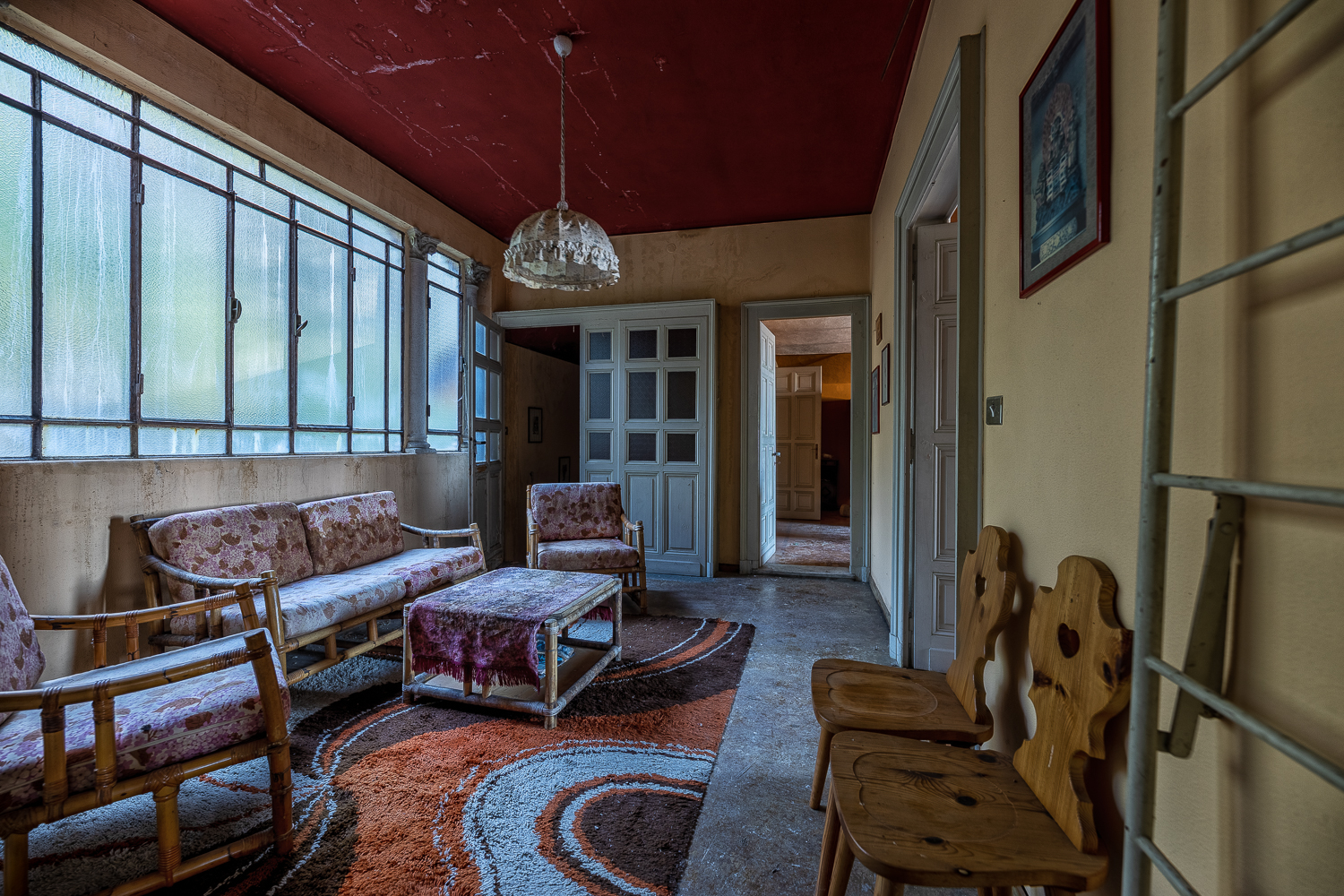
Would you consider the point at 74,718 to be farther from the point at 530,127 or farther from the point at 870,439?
the point at 870,439

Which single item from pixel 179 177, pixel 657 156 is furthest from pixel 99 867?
pixel 657 156

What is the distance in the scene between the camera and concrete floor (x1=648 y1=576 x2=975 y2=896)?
154 cm

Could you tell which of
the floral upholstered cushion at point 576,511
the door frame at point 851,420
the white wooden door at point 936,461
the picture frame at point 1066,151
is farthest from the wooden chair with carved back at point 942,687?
the door frame at point 851,420

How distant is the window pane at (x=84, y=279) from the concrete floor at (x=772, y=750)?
3002 millimetres

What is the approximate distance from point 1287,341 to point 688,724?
2163 mm

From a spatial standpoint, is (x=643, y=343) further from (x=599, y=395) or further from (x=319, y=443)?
(x=319, y=443)

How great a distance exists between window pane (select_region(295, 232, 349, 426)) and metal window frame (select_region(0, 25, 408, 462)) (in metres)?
0.04

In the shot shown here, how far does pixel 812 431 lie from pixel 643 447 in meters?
4.59

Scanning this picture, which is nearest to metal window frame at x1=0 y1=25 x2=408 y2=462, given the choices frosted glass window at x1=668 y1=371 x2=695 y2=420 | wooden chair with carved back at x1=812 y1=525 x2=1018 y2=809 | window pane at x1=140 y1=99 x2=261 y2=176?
window pane at x1=140 y1=99 x2=261 y2=176

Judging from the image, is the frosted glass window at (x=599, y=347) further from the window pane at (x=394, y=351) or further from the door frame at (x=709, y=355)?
the window pane at (x=394, y=351)

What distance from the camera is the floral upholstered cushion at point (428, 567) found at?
10.6ft

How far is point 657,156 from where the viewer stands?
405cm

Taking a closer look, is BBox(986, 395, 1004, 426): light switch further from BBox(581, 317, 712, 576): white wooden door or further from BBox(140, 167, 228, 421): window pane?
BBox(140, 167, 228, 421): window pane

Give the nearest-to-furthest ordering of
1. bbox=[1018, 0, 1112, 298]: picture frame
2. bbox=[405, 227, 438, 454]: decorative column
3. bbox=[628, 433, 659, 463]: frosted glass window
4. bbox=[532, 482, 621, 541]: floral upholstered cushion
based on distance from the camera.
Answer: bbox=[1018, 0, 1112, 298]: picture frame
bbox=[532, 482, 621, 541]: floral upholstered cushion
bbox=[405, 227, 438, 454]: decorative column
bbox=[628, 433, 659, 463]: frosted glass window
